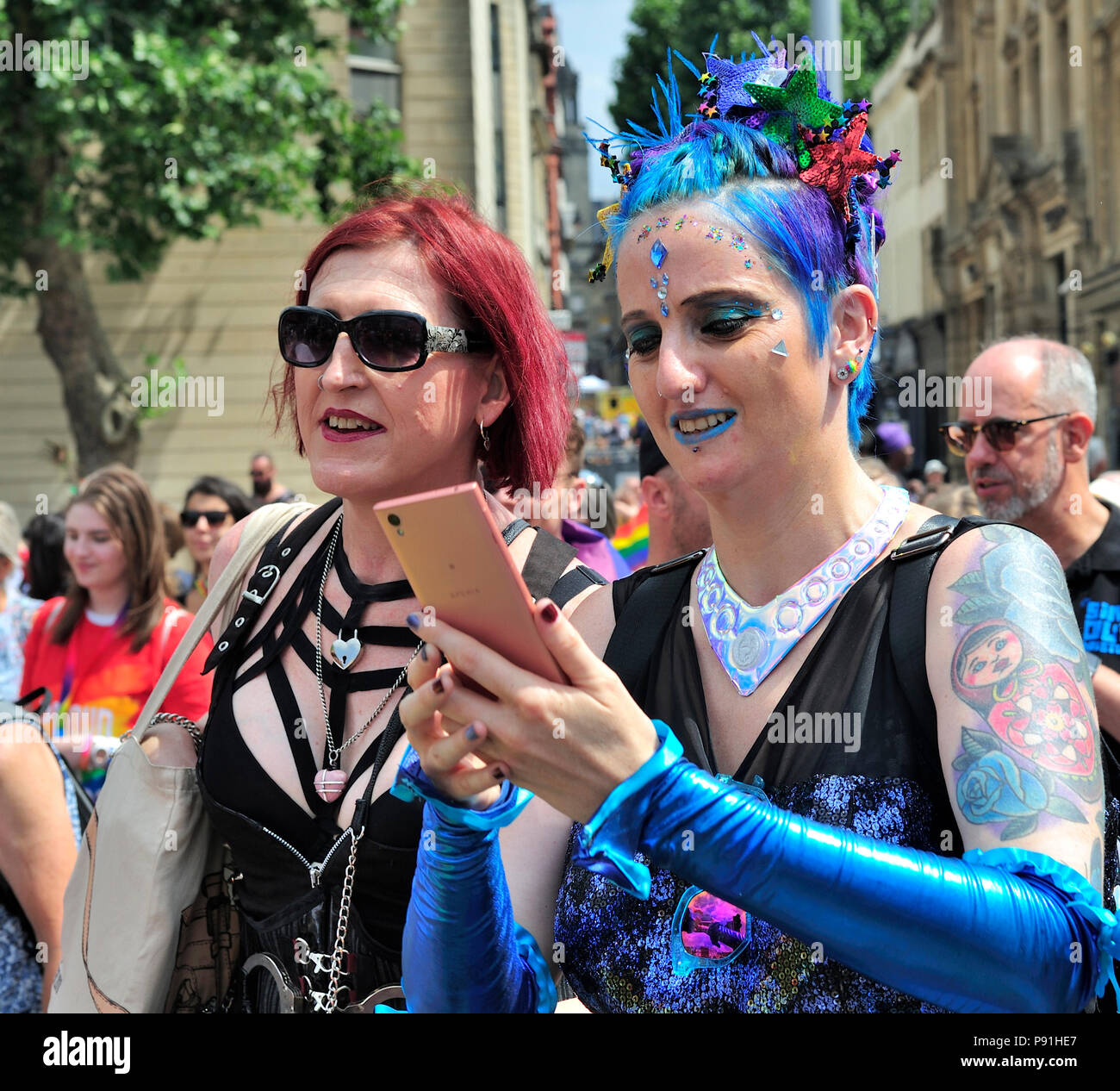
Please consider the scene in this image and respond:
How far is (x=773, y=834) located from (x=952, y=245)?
29505 millimetres

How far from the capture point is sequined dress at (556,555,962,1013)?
60.0 inches

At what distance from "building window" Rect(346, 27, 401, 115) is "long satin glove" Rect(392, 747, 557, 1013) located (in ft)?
51.5

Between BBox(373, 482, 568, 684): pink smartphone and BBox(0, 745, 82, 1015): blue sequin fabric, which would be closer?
BBox(373, 482, 568, 684): pink smartphone

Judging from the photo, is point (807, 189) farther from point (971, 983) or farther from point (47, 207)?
point (47, 207)

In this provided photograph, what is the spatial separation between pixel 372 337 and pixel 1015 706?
1.33 meters

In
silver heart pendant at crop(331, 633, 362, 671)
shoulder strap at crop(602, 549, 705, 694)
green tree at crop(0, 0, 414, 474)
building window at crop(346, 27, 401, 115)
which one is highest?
building window at crop(346, 27, 401, 115)

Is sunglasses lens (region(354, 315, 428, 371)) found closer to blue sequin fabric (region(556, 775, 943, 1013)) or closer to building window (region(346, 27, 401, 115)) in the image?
blue sequin fabric (region(556, 775, 943, 1013))

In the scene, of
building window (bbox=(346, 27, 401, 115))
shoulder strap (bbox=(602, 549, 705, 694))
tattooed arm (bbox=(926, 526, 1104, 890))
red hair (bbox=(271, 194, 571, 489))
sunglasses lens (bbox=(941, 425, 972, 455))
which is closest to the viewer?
tattooed arm (bbox=(926, 526, 1104, 890))

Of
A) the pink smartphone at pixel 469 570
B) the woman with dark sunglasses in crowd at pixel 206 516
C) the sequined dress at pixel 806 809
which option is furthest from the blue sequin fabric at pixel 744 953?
the woman with dark sunglasses in crowd at pixel 206 516

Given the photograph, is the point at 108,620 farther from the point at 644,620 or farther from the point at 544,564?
the point at 644,620

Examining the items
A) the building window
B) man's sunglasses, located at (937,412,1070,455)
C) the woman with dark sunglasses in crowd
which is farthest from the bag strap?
the building window

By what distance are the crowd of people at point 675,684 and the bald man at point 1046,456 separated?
1.74 meters

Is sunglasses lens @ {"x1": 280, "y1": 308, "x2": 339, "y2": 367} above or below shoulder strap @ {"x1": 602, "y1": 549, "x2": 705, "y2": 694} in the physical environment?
above

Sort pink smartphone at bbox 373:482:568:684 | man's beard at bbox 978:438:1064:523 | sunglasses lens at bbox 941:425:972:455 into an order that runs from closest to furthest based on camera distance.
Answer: pink smartphone at bbox 373:482:568:684
man's beard at bbox 978:438:1064:523
sunglasses lens at bbox 941:425:972:455
